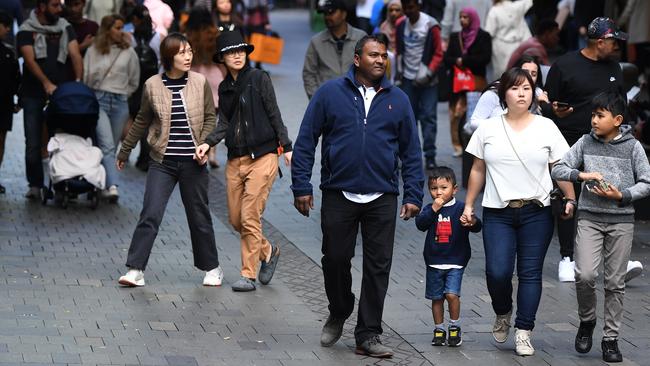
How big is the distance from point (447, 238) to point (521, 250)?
0.44 meters

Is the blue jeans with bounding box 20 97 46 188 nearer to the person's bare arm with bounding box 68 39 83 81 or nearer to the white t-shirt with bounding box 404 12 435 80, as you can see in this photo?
the person's bare arm with bounding box 68 39 83 81

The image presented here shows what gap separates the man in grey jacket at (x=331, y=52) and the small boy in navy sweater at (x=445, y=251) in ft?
13.6

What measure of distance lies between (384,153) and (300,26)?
27.8 meters

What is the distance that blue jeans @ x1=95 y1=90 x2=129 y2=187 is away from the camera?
12.9 metres

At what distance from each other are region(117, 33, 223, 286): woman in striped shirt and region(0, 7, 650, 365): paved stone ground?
25 centimetres

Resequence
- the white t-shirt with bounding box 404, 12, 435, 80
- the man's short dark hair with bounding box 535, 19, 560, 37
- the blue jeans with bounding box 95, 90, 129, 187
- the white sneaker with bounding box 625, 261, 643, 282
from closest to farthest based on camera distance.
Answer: the white sneaker with bounding box 625, 261, 643, 282, the man's short dark hair with bounding box 535, 19, 560, 37, the blue jeans with bounding box 95, 90, 129, 187, the white t-shirt with bounding box 404, 12, 435, 80

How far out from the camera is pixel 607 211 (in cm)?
776

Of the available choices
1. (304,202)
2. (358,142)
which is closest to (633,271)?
(358,142)

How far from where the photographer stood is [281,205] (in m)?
13.0

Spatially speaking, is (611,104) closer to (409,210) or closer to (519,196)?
(519,196)

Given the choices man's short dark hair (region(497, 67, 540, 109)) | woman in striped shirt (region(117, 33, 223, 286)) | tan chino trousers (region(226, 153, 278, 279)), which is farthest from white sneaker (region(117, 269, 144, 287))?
man's short dark hair (region(497, 67, 540, 109))

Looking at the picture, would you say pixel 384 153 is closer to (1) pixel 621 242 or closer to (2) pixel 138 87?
(1) pixel 621 242

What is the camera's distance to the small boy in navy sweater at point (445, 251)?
7938mm

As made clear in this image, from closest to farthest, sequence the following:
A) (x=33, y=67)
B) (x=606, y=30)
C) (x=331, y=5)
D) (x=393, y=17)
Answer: (x=606, y=30) → (x=331, y=5) → (x=33, y=67) → (x=393, y=17)
